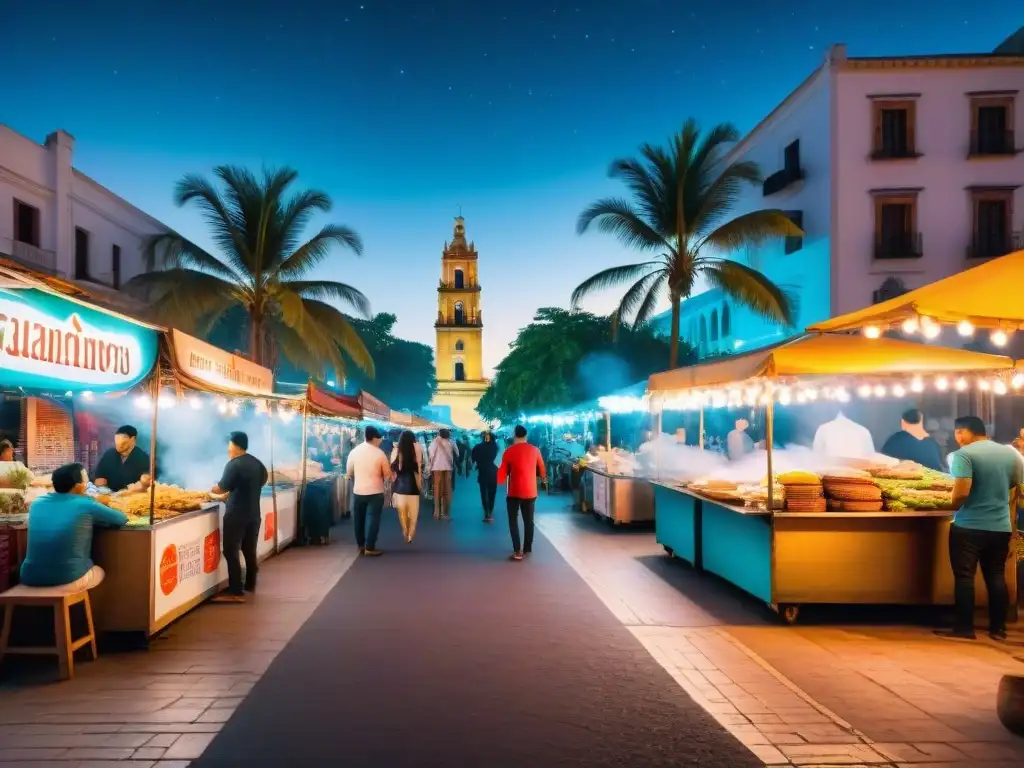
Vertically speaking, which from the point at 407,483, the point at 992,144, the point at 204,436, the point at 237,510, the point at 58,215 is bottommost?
the point at 407,483

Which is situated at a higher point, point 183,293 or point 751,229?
point 751,229

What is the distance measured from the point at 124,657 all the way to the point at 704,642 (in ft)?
16.2

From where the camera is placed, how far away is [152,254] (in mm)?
21078

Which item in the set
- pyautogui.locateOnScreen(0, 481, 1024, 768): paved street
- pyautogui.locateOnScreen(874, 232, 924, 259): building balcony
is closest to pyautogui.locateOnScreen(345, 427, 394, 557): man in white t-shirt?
pyautogui.locateOnScreen(0, 481, 1024, 768): paved street

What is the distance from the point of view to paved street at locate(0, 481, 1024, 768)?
196 inches

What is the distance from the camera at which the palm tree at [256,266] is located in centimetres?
2091

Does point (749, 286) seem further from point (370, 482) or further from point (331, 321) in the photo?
point (370, 482)

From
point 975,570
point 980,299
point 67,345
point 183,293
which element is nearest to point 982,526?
point 975,570

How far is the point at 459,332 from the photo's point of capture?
114500mm

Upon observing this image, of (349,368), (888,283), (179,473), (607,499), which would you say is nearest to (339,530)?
(179,473)

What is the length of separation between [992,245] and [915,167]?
3458 millimetres

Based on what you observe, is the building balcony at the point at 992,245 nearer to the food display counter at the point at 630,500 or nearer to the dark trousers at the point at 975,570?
the food display counter at the point at 630,500

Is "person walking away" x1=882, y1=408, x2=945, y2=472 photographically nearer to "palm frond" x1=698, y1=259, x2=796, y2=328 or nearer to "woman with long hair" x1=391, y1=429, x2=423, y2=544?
"woman with long hair" x1=391, y1=429, x2=423, y2=544

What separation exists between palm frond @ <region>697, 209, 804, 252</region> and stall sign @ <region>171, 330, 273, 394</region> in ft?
47.9
